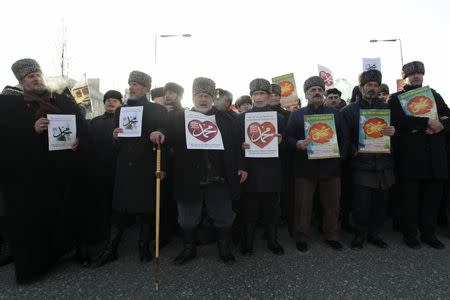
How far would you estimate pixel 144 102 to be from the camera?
12.4 feet

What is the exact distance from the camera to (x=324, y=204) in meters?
4.11

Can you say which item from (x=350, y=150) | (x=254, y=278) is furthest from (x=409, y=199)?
(x=254, y=278)

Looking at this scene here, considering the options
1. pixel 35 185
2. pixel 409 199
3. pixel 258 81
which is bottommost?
pixel 409 199

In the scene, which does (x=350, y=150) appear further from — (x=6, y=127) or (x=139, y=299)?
(x=6, y=127)

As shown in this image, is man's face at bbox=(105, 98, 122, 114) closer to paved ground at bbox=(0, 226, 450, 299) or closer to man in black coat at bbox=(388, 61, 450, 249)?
paved ground at bbox=(0, 226, 450, 299)

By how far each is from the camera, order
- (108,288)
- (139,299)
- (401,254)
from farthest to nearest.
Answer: (401,254), (108,288), (139,299)

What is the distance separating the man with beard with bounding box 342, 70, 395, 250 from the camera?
396cm

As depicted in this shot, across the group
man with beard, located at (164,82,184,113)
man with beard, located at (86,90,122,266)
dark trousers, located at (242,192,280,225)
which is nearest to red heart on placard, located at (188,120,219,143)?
dark trousers, located at (242,192,280,225)

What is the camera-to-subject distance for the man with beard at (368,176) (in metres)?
3.96

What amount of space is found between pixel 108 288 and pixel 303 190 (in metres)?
2.65

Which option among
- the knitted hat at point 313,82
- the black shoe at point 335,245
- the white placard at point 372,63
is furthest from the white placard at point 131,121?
the white placard at point 372,63

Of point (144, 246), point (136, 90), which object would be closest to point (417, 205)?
point (144, 246)

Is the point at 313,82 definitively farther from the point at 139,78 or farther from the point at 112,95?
the point at 112,95

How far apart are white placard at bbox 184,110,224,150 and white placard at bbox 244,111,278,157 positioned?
0.47m
